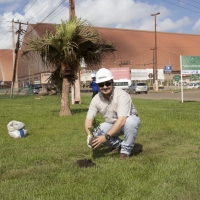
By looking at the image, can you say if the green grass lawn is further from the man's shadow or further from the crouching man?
the crouching man

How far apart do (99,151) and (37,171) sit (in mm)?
1459

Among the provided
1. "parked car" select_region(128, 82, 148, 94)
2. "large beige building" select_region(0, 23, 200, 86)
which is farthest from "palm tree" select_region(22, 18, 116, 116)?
"large beige building" select_region(0, 23, 200, 86)

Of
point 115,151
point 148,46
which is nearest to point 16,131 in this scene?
point 115,151

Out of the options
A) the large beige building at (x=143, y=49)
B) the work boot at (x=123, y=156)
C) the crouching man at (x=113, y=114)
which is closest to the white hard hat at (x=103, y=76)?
the crouching man at (x=113, y=114)

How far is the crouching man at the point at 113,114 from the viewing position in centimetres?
514

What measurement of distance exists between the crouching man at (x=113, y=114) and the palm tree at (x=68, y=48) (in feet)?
22.1

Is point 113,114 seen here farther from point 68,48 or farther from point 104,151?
point 68,48

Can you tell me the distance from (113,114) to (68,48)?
6.80m

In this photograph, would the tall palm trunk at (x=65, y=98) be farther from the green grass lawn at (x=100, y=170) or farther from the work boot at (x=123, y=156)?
the work boot at (x=123, y=156)

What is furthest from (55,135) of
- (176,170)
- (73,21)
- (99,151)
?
(73,21)

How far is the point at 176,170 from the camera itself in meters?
4.55

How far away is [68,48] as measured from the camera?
11844 mm

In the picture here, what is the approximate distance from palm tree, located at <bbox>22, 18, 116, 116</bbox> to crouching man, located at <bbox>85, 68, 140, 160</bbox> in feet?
22.1

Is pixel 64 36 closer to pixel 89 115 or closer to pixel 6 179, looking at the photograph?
pixel 89 115
